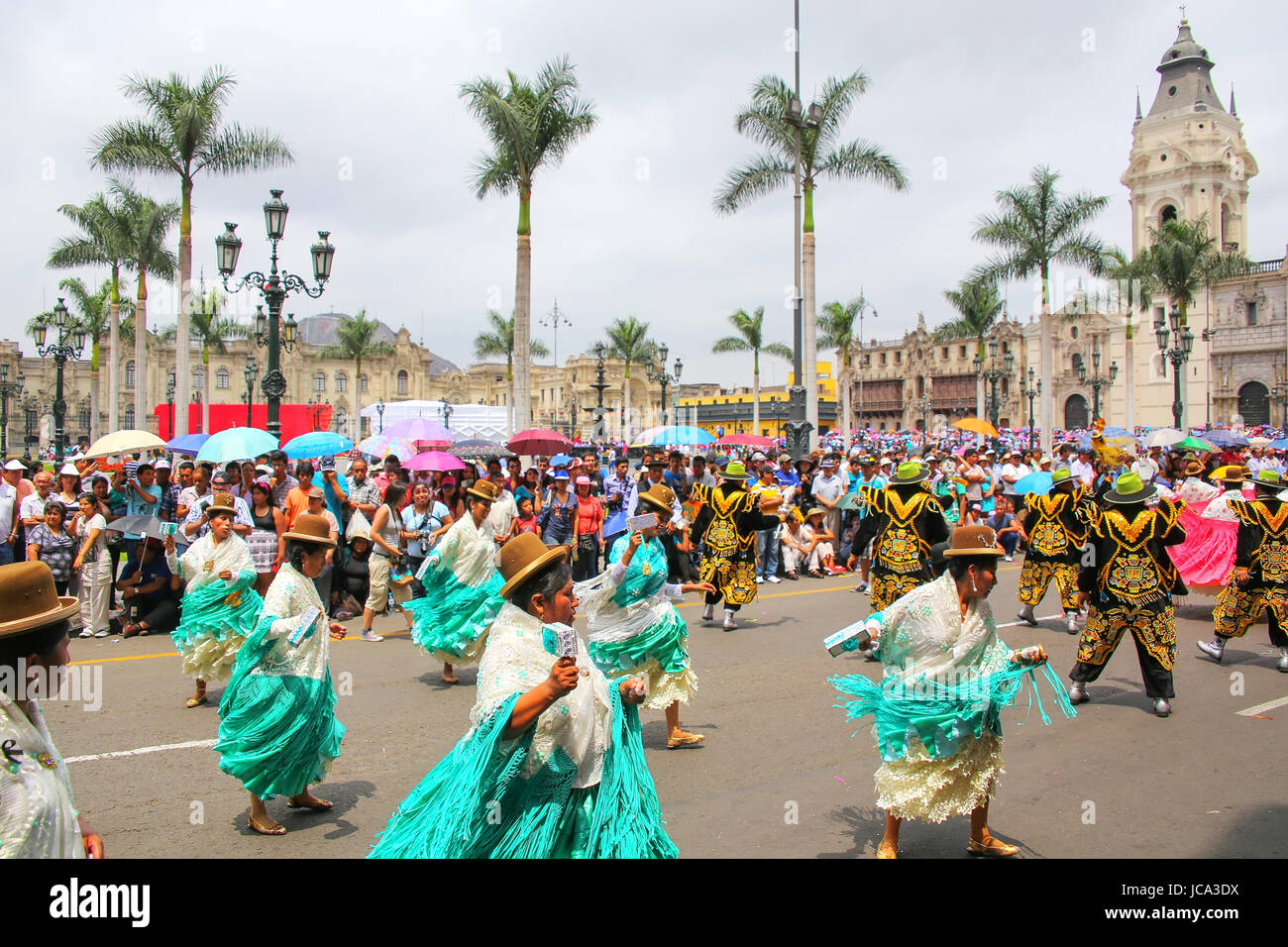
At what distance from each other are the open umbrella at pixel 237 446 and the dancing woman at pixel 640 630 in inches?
264

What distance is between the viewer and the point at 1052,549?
986 cm

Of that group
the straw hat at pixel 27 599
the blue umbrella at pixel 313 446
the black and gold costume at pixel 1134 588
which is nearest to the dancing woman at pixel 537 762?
the straw hat at pixel 27 599

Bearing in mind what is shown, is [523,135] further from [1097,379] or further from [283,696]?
[1097,379]

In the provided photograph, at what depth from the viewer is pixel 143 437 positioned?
1260 cm

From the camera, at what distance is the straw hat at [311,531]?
4.91 m

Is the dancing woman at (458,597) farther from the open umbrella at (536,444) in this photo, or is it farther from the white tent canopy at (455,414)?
the white tent canopy at (455,414)

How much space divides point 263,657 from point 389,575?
5.43 m

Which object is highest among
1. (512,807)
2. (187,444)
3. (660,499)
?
(187,444)

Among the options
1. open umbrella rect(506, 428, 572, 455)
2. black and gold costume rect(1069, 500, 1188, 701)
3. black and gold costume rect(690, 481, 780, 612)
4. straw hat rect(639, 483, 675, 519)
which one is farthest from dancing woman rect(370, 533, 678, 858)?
open umbrella rect(506, 428, 572, 455)

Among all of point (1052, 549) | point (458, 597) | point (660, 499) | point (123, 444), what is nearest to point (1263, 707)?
point (1052, 549)

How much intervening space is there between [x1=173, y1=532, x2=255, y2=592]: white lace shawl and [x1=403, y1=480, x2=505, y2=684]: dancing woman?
58.1 inches

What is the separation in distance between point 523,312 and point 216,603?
14336 millimetres
